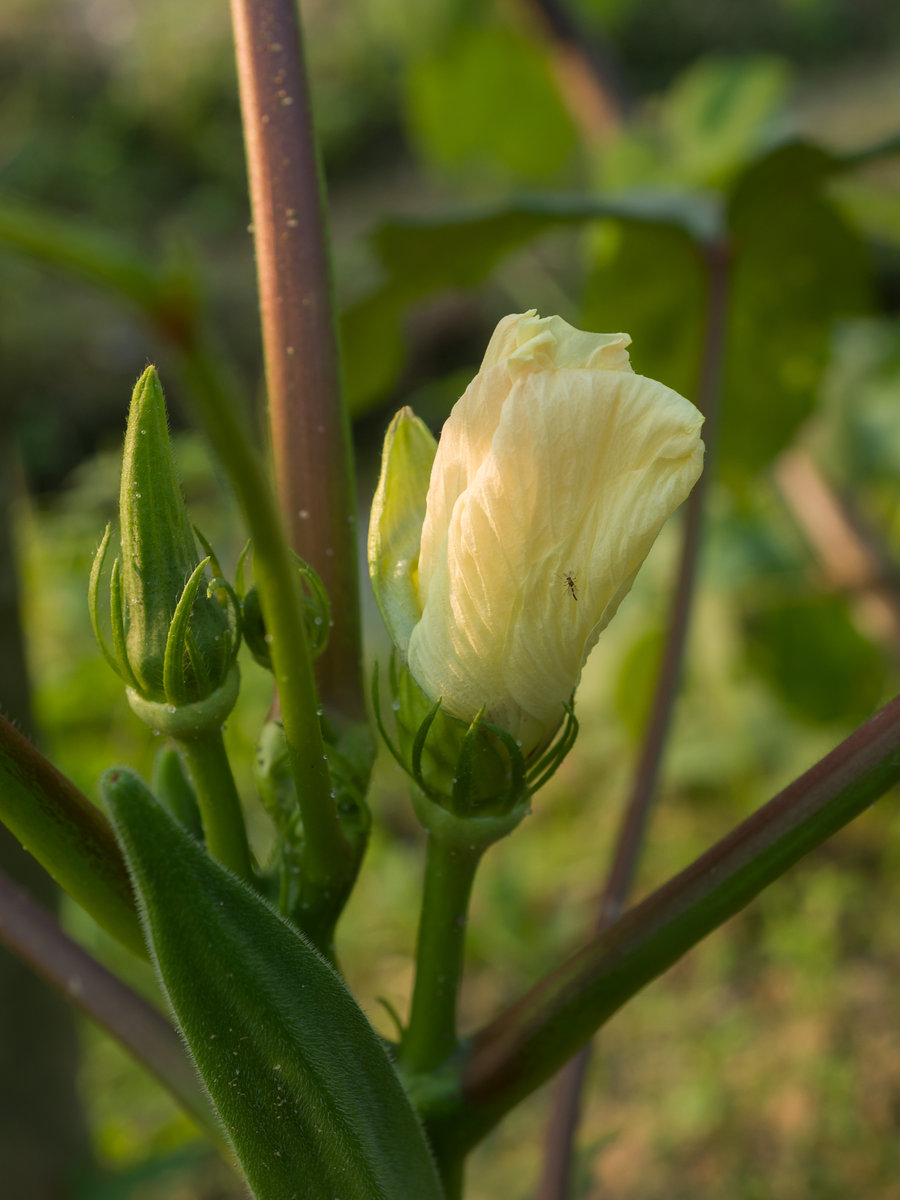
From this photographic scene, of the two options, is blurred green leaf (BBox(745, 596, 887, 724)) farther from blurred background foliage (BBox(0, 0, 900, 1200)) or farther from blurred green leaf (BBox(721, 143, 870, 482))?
blurred green leaf (BBox(721, 143, 870, 482))

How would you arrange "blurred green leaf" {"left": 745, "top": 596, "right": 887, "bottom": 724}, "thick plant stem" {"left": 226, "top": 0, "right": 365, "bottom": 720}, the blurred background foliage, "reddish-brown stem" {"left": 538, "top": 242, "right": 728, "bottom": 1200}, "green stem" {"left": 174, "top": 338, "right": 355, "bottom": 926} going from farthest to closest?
"blurred green leaf" {"left": 745, "top": 596, "right": 887, "bottom": 724} < the blurred background foliage < "reddish-brown stem" {"left": 538, "top": 242, "right": 728, "bottom": 1200} < "thick plant stem" {"left": 226, "top": 0, "right": 365, "bottom": 720} < "green stem" {"left": 174, "top": 338, "right": 355, "bottom": 926}

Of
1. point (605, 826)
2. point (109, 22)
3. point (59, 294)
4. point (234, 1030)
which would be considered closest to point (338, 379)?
point (234, 1030)

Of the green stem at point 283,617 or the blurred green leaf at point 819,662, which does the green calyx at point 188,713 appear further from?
the blurred green leaf at point 819,662

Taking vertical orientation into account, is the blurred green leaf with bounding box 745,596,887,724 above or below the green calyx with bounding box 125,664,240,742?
below

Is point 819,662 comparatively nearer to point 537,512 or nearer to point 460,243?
point 460,243

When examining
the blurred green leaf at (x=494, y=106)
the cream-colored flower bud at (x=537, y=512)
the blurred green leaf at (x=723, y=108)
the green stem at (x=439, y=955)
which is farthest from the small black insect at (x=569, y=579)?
the blurred green leaf at (x=494, y=106)

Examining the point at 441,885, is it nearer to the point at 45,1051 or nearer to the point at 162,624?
the point at 162,624

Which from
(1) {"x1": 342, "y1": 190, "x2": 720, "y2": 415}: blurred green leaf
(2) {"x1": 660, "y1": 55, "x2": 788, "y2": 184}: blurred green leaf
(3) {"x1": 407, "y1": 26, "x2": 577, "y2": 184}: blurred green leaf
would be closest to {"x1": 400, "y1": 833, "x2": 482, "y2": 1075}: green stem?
(1) {"x1": 342, "y1": 190, "x2": 720, "y2": 415}: blurred green leaf
